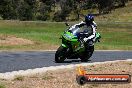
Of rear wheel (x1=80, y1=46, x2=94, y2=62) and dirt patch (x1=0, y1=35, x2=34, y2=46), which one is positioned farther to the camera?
dirt patch (x1=0, y1=35, x2=34, y2=46)

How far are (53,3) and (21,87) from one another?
5480 inches

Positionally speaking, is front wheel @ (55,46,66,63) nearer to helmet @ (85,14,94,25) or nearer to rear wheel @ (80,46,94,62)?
rear wheel @ (80,46,94,62)

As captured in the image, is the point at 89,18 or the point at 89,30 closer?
the point at 89,18

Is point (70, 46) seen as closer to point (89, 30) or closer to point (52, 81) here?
point (89, 30)

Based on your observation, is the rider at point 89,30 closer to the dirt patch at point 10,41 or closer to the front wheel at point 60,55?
the front wheel at point 60,55

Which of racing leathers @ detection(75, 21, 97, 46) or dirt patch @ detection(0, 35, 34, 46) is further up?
racing leathers @ detection(75, 21, 97, 46)

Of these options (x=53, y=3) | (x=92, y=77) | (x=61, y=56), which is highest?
(x=92, y=77)

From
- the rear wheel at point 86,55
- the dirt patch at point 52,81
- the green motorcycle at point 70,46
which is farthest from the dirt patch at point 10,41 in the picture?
the dirt patch at point 52,81

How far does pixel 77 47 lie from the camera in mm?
18344

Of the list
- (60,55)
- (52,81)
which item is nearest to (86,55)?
(60,55)

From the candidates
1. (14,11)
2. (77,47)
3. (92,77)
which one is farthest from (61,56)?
(14,11)

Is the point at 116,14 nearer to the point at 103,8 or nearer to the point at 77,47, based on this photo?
the point at 103,8

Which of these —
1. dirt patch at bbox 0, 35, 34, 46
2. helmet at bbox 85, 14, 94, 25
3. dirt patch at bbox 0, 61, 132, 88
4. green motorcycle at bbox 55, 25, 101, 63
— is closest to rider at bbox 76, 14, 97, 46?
helmet at bbox 85, 14, 94, 25

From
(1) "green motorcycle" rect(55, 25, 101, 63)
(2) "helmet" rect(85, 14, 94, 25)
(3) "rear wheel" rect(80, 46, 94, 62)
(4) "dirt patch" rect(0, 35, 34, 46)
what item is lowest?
(4) "dirt patch" rect(0, 35, 34, 46)
